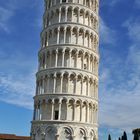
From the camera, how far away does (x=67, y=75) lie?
120 feet

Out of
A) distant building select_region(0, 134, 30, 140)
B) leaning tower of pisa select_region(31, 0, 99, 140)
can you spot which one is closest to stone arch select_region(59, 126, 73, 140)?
leaning tower of pisa select_region(31, 0, 99, 140)

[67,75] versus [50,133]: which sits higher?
[67,75]

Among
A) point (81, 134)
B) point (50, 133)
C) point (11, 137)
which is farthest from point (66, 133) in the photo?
point (11, 137)

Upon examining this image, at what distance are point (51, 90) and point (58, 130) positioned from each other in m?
5.42

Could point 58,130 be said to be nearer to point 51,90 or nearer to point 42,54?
point 51,90

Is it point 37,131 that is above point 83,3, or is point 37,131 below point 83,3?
below

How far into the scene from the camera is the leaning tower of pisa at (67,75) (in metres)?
35.5

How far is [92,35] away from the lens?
40312 mm

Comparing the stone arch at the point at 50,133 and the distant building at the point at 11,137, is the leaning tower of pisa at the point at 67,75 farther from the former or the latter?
the distant building at the point at 11,137

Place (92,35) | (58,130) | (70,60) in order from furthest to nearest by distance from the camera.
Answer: (92,35), (70,60), (58,130)

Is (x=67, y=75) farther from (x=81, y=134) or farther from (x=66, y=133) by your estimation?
(x=81, y=134)

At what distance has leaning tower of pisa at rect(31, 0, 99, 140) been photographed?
35500 millimetres

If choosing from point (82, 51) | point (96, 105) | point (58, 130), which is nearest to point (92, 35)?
point (82, 51)

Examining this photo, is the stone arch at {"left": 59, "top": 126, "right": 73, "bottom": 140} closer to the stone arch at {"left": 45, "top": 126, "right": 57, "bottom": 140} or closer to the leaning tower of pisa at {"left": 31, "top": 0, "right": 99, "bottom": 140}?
the leaning tower of pisa at {"left": 31, "top": 0, "right": 99, "bottom": 140}
